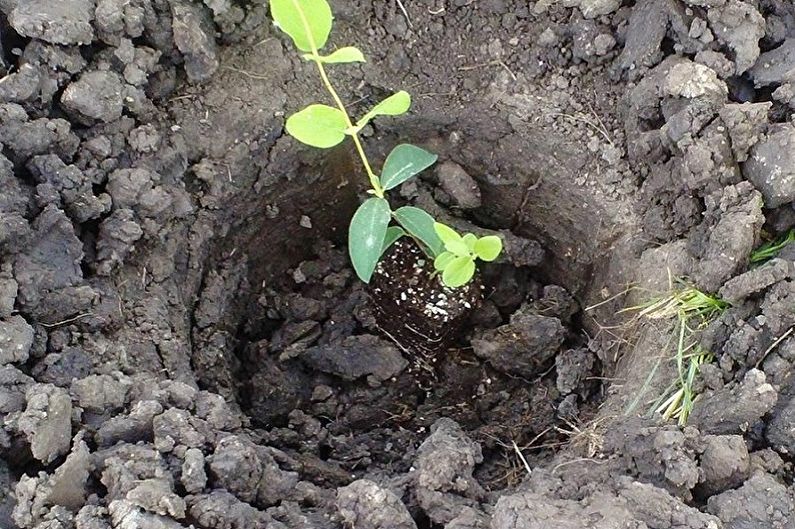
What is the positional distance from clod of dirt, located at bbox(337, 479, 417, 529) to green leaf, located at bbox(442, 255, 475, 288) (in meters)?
0.54

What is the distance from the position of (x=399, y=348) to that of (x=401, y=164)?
24.2 inches

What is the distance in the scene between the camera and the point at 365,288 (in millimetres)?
2277

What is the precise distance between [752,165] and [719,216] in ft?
0.42

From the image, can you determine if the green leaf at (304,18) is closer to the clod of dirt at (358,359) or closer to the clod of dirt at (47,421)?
the clod of dirt at (47,421)

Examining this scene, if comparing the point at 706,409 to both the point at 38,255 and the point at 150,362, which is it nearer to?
the point at 150,362

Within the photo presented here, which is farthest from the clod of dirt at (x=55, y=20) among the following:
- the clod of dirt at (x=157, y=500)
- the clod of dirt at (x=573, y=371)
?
the clod of dirt at (x=573, y=371)

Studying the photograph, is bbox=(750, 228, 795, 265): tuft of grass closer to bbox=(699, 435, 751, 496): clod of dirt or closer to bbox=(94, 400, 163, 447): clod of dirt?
bbox=(699, 435, 751, 496): clod of dirt

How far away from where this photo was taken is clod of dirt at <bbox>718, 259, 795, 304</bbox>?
156 cm

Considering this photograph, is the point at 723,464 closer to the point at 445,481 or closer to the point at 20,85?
the point at 445,481

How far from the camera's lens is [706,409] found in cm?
153

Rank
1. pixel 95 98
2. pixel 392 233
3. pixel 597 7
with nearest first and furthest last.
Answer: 1. pixel 95 98
2. pixel 392 233
3. pixel 597 7

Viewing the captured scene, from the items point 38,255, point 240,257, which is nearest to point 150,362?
point 38,255

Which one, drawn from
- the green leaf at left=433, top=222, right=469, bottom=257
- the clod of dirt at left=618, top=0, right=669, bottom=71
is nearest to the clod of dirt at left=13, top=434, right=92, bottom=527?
the green leaf at left=433, top=222, right=469, bottom=257

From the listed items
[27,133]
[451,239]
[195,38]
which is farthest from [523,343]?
[27,133]
